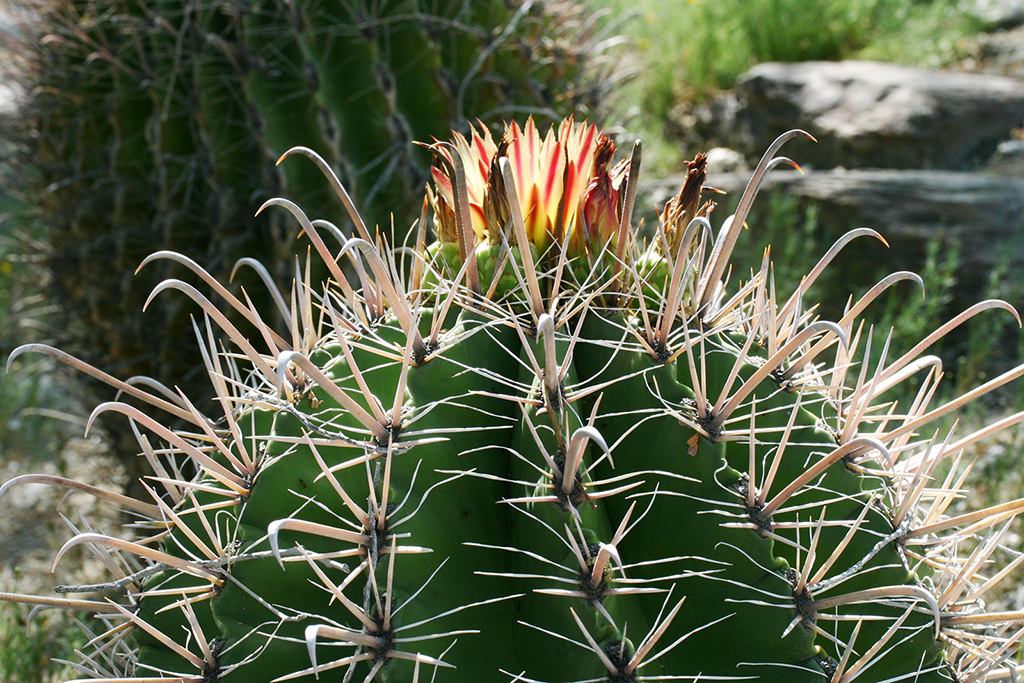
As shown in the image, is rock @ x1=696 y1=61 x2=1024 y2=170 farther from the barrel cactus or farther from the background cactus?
the barrel cactus

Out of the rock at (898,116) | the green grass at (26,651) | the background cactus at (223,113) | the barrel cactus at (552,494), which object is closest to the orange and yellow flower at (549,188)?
the barrel cactus at (552,494)

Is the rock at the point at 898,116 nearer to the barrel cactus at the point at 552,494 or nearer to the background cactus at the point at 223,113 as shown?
the background cactus at the point at 223,113

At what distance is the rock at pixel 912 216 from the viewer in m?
4.62

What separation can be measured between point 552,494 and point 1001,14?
386 inches

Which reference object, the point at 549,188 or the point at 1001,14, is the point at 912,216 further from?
the point at 1001,14

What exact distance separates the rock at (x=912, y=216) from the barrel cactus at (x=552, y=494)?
3.47 meters

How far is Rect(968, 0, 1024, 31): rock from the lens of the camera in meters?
8.51

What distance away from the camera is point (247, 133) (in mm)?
2344

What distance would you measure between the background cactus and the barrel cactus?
1175mm

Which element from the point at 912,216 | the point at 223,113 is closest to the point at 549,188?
the point at 223,113

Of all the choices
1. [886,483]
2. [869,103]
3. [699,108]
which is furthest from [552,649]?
[699,108]

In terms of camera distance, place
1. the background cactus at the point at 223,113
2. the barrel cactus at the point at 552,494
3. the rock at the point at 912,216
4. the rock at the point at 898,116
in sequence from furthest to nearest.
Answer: the rock at the point at 898,116
the rock at the point at 912,216
the background cactus at the point at 223,113
the barrel cactus at the point at 552,494

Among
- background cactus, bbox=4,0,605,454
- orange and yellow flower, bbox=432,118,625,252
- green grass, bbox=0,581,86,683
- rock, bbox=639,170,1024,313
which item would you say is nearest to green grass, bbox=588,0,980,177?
rock, bbox=639,170,1024,313

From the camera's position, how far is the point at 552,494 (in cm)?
94
